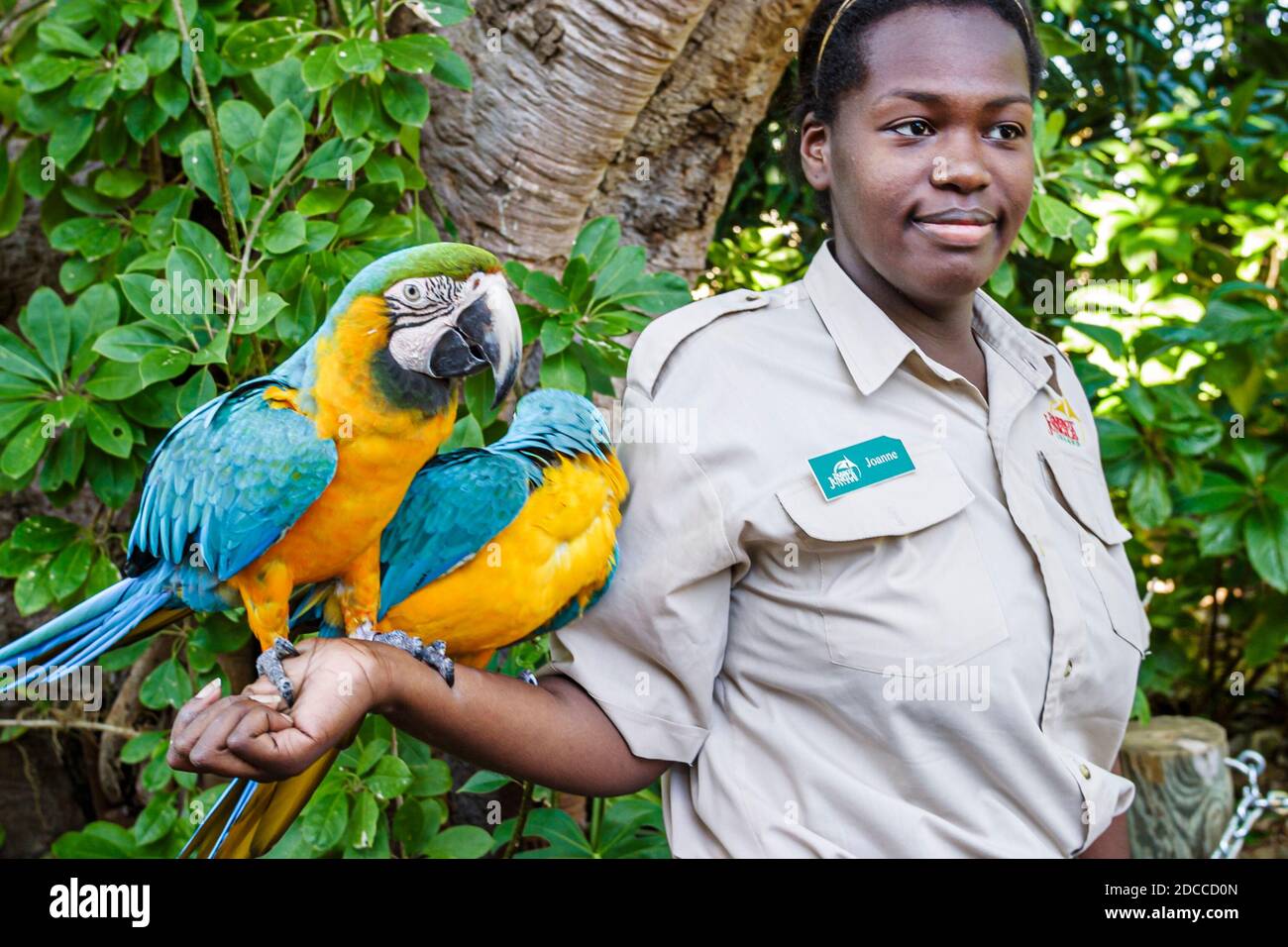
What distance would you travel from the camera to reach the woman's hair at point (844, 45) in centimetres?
126

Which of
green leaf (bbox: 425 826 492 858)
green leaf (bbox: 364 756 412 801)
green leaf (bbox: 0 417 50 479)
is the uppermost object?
green leaf (bbox: 0 417 50 479)

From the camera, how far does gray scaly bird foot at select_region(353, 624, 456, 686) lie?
3.44 feet

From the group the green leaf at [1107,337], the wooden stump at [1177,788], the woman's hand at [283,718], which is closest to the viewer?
the woman's hand at [283,718]

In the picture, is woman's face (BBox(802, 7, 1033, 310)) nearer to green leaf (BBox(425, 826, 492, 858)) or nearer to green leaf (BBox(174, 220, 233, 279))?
green leaf (BBox(174, 220, 233, 279))

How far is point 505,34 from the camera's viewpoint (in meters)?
1.91

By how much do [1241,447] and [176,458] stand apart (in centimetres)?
232

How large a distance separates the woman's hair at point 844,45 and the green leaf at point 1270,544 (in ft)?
4.87

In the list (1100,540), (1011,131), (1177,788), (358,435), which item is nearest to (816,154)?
(1011,131)

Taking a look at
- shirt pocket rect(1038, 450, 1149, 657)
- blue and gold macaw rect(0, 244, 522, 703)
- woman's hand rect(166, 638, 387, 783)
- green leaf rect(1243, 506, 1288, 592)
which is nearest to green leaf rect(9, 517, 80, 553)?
blue and gold macaw rect(0, 244, 522, 703)

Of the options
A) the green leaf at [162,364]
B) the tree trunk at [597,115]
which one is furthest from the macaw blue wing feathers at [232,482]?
the tree trunk at [597,115]

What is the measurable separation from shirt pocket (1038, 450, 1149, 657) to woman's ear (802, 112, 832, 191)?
44cm

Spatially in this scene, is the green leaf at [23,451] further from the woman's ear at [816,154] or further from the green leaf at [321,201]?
the woman's ear at [816,154]

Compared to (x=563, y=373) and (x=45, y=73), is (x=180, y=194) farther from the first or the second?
(x=563, y=373)
